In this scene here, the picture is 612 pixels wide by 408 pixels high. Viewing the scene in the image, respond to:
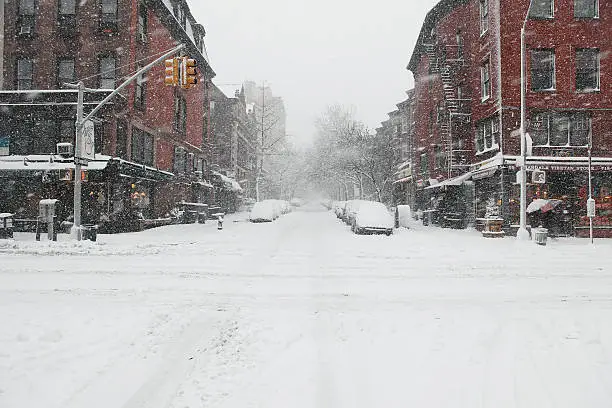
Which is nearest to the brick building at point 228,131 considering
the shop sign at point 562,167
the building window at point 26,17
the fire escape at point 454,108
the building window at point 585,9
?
the building window at point 26,17

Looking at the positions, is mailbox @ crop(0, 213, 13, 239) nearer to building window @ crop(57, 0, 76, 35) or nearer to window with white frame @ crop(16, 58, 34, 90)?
window with white frame @ crop(16, 58, 34, 90)

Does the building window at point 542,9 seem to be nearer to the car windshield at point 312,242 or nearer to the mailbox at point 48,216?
the car windshield at point 312,242

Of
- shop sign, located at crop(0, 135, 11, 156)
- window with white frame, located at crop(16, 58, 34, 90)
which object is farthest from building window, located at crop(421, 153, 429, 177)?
shop sign, located at crop(0, 135, 11, 156)

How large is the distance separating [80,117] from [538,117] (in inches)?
856

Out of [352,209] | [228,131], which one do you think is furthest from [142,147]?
[228,131]

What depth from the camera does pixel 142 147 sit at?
27969mm

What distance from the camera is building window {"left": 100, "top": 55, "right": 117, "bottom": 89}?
25297 mm

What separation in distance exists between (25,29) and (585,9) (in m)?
30.0

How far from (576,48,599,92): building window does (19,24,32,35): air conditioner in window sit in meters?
29.4

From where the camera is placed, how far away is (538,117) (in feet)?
79.3

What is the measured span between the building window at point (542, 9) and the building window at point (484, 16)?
7.90ft

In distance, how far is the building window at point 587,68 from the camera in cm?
2428

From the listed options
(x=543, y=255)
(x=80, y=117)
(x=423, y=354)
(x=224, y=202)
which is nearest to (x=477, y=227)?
(x=543, y=255)

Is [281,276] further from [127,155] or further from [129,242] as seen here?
[127,155]
